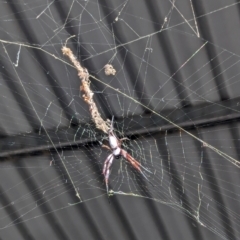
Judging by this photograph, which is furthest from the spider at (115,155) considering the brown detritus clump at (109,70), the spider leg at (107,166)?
the brown detritus clump at (109,70)

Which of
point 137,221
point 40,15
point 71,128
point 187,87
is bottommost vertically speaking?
point 137,221

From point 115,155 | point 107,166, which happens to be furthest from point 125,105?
point 107,166

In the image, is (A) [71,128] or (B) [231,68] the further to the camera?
(A) [71,128]

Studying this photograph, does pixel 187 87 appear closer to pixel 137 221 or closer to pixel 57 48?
pixel 57 48

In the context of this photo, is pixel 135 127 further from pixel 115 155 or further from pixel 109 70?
pixel 109 70

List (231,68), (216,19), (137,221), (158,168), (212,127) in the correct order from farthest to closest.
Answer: (137,221) → (158,168) → (212,127) → (231,68) → (216,19)

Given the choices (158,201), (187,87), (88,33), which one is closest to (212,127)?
(187,87)

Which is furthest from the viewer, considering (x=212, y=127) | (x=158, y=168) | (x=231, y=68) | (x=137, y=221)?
(x=137, y=221)

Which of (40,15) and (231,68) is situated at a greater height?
(40,15)
